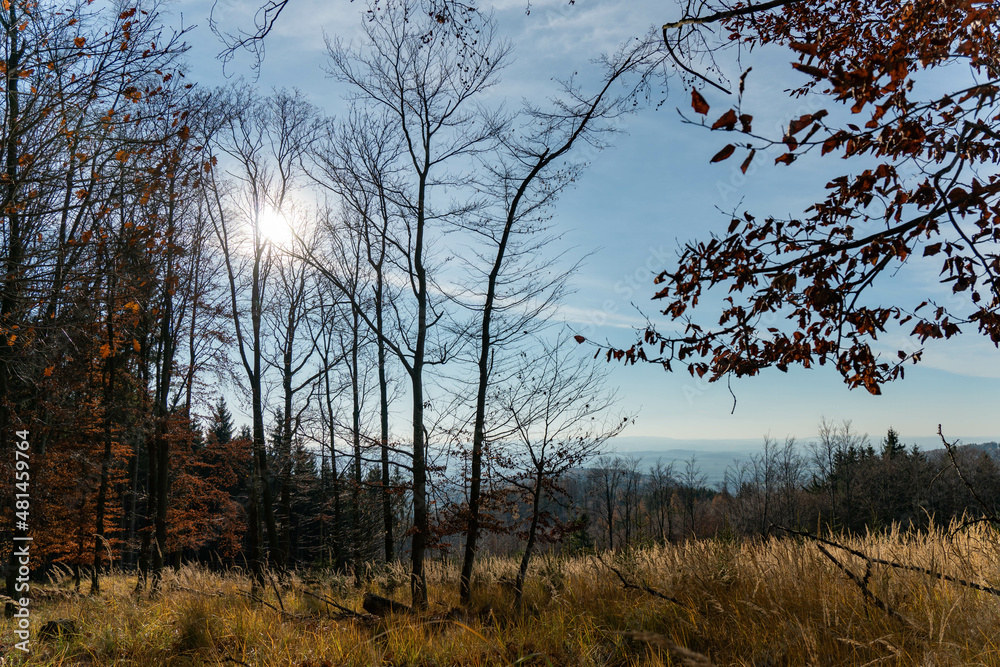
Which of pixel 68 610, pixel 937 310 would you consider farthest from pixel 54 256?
pixel 937 310

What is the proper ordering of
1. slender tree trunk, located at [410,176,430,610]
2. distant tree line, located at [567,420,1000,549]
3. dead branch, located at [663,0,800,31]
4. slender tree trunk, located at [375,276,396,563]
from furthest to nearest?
1. distant tree line, located at [567,420,1000,549]
2. slender tree trunk, located at [375,276,396,563]
3. slender tree trunk, located at [410,176,430,610]
4. dead branch, located at [663,0,800,31]

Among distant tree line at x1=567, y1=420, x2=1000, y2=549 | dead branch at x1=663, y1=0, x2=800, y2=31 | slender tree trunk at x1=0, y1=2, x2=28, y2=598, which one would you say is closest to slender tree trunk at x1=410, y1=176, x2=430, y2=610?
slender tree trunk at x1=0, y1=2, x2=28, y2=598

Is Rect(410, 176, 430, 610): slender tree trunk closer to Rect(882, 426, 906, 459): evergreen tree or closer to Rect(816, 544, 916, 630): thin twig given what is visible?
Rect(816, 544, 916, 630): thin twig

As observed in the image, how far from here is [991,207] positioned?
13.5 ft

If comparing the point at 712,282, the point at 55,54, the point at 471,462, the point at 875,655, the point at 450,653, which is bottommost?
the point at 450,653

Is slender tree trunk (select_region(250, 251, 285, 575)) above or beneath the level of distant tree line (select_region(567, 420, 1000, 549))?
above

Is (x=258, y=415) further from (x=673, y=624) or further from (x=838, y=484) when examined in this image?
(x=838, y=484)

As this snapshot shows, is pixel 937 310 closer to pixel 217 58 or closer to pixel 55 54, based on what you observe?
pixel 217 58

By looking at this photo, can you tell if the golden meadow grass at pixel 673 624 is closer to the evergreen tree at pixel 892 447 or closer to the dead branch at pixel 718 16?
the dead branch at pixel 718 16

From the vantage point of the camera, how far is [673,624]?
440 centimetres

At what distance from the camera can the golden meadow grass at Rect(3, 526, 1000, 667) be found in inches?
131

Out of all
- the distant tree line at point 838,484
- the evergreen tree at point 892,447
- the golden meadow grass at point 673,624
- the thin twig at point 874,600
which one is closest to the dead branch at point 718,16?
the golden meadow grass at point 673,624

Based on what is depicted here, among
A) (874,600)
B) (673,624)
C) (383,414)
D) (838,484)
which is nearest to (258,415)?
(383,414)

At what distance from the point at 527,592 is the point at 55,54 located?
8.38m
